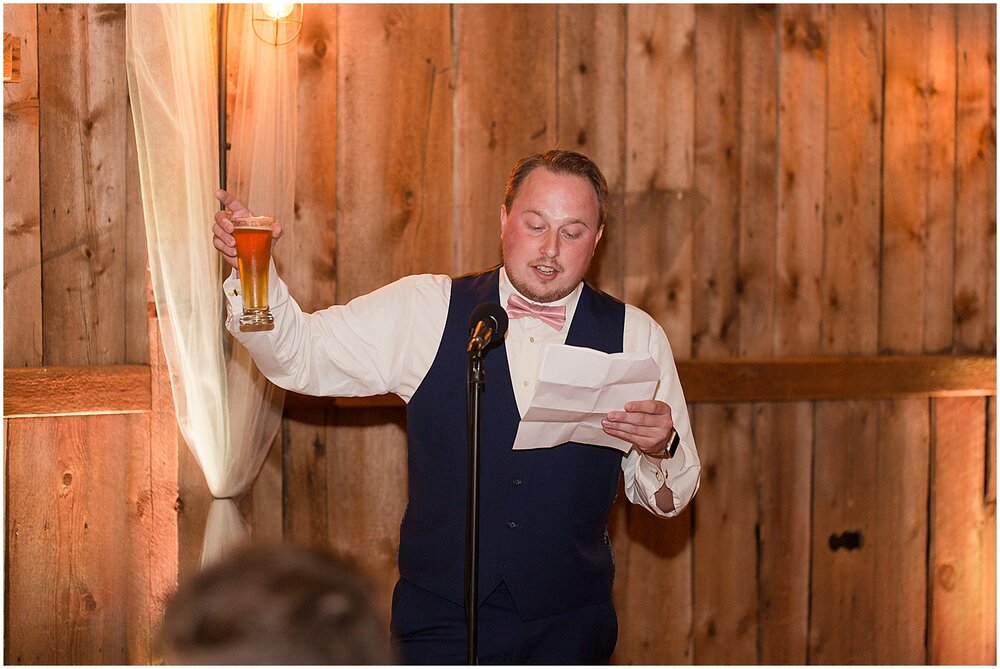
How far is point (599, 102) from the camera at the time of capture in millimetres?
3262

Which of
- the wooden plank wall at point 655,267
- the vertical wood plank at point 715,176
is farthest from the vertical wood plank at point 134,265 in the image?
the vertical wood plank at point 715,176

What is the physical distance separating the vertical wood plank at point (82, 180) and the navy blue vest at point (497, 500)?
1.04 metres

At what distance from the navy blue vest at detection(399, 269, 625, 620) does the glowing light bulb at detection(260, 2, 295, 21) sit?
3.33ft

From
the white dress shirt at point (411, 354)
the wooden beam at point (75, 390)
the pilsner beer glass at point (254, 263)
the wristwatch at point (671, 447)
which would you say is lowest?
the wristwatch at point (671, 447)

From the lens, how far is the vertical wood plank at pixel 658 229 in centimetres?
332

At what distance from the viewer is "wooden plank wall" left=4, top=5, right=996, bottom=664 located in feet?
8.87

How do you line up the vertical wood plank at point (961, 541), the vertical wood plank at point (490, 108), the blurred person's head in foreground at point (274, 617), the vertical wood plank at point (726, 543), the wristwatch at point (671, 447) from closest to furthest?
the blurred person's head in foreground at point (274, 617), the wristwatch at point (671, 447), the vertical wood plank at point (490, 108), the vertical wood plank at point (726, 543), the vertical wood plank at point (961, 541)

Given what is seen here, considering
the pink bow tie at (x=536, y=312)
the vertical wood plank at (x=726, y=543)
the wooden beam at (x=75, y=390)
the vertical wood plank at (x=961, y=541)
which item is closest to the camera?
the pink bow tie at (x=536, y=312)

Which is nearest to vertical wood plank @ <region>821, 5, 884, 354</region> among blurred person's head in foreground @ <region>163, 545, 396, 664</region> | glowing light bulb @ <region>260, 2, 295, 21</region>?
glowing light bulb @ <region>260, 2, 295, 21</region>

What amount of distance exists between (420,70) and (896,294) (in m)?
1.93

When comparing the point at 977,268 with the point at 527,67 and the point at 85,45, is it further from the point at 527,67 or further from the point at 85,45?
the point at 85,45

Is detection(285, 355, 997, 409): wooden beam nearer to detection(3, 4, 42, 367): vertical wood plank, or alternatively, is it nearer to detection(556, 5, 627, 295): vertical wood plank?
detection(556, 5, 627, 295): vertical wood plank

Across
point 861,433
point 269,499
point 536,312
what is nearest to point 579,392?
point 536,312

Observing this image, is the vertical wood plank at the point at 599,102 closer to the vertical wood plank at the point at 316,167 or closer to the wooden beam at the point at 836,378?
the wooden beam at the point at 836,378
